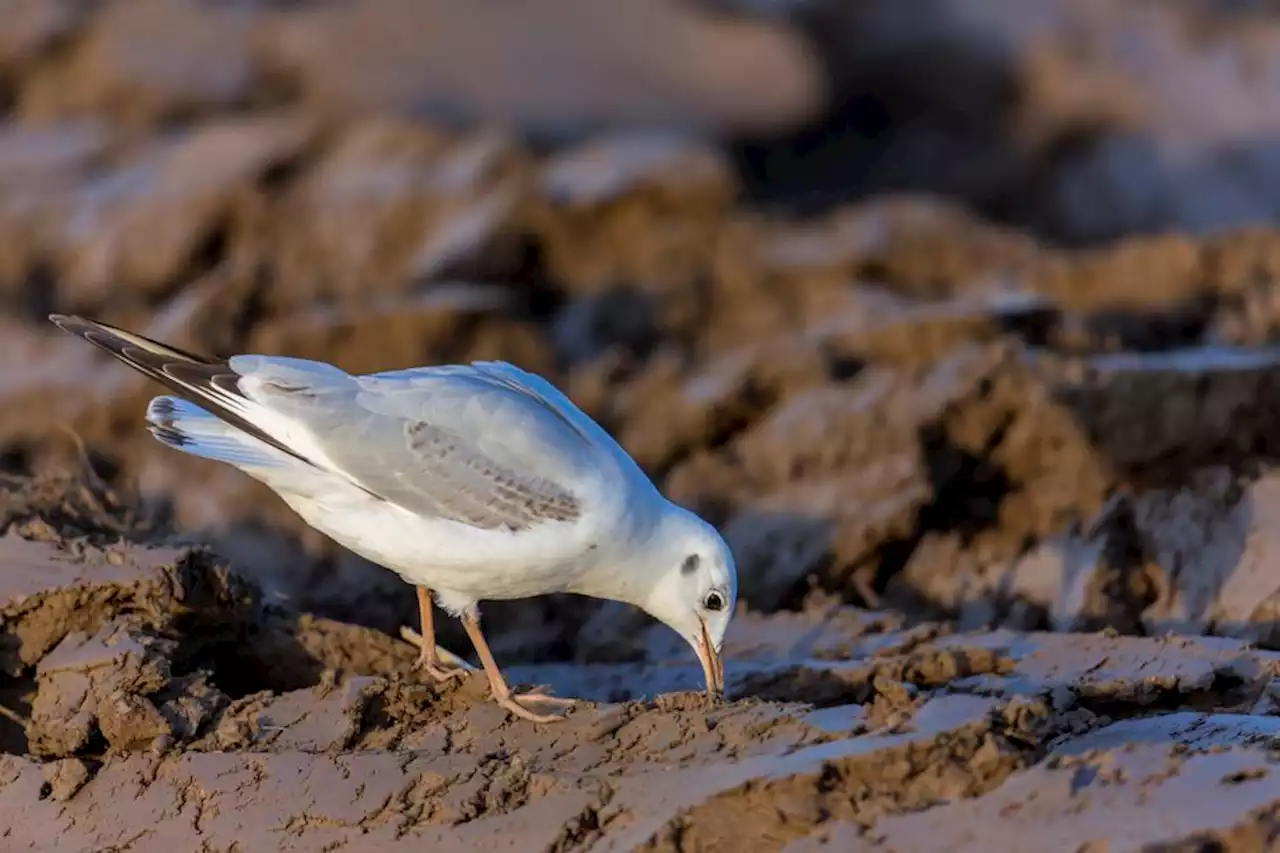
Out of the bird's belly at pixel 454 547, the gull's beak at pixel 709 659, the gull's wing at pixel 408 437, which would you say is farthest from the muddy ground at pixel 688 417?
the gull's wing at pixel 408 437

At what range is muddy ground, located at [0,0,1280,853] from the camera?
3133 mm

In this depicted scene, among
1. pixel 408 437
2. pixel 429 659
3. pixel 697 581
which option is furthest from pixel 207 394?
pixel 697 581

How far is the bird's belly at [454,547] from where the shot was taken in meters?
3.63

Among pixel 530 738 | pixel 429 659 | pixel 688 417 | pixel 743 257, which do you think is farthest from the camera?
pixel 743 257

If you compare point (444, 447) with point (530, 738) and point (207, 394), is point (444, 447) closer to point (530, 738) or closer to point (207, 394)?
point (207, 394)

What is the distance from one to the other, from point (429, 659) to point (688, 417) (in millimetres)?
2652

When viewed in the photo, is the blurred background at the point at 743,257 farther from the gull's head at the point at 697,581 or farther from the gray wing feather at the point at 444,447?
the gray wing feather at the point at 444,447

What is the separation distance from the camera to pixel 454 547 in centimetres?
362

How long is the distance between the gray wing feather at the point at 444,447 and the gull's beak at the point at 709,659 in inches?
21.3

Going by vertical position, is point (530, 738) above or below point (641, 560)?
below

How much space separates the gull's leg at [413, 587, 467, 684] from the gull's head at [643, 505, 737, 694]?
540 mm

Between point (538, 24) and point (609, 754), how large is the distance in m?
8.10

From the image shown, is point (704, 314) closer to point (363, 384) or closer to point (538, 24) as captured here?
point (538, 24)

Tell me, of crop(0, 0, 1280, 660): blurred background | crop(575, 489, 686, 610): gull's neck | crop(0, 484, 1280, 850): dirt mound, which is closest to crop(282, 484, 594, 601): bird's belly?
crop(575, 489, 686, 610): gull's neck
